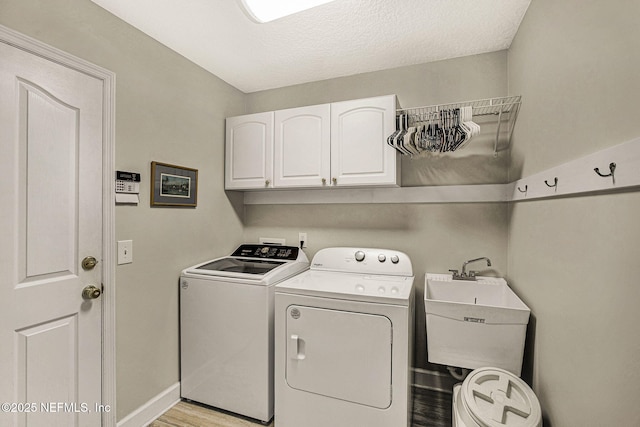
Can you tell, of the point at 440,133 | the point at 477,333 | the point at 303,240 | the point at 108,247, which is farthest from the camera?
the point at 303,240

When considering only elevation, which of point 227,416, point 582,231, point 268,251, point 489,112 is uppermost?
point 489,112

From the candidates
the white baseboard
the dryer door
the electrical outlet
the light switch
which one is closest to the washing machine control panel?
the electrical outlet

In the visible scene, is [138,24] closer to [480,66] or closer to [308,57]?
[308,57]

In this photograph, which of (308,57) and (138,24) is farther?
(308,57)

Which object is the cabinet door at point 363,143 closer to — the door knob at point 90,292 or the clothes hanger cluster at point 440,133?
the clothes hanger cluster at point 440,133

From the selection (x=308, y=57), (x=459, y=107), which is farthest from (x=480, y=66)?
(x=308, y=57)

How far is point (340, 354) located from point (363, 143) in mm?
1424

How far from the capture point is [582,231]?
107 centimetres

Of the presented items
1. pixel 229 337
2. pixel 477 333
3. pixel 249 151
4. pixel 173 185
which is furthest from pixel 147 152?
pixel 477 333

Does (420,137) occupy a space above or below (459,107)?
below

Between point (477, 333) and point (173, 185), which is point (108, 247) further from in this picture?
point (477, 333)

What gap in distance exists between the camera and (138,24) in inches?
72.6

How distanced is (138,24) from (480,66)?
2.35 meters

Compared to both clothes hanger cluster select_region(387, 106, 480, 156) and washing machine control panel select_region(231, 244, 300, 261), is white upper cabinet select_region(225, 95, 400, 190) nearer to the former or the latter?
clothes hanger cluster select_region(387, 106, 480, 156)
